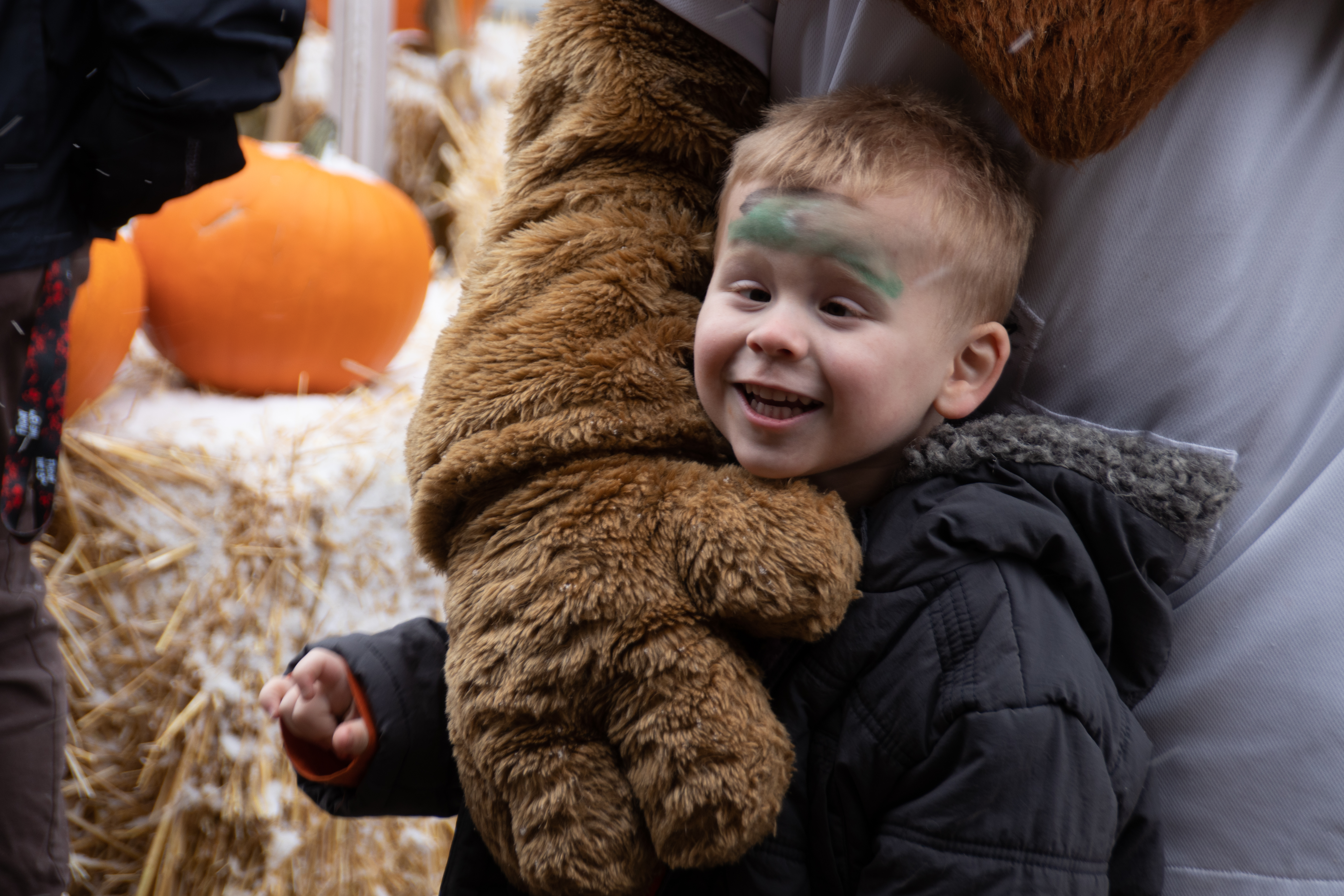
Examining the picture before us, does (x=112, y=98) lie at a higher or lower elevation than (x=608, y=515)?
lower

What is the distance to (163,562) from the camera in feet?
6.39

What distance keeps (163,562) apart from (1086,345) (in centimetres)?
166

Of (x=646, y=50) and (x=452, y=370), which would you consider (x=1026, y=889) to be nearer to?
(x=452, y=370)

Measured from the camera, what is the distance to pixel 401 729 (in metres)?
1.07

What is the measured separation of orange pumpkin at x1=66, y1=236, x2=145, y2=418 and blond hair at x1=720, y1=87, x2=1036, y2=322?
58.4 inches

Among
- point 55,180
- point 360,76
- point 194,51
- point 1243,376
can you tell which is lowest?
point 360,76

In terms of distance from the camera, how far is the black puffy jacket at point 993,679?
83 centimetres

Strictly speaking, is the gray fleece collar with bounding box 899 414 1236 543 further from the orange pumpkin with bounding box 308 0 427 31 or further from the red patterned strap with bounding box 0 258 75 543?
the orange pumpkin with bounding box 308 0 427 31

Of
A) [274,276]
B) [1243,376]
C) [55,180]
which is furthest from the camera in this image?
[274,276]

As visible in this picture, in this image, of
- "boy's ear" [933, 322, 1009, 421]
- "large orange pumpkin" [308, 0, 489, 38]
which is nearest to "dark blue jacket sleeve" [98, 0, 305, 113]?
"boy's ear" [933, 322, 1009, 421]

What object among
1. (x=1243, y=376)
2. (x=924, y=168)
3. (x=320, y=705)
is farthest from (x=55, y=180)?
(x=1243, y=376)

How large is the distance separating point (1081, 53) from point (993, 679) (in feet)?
1.66

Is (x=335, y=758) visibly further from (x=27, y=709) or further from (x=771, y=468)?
(x=27, y=709)

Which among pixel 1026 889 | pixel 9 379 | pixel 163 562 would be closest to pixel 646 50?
pixel 1026 889
